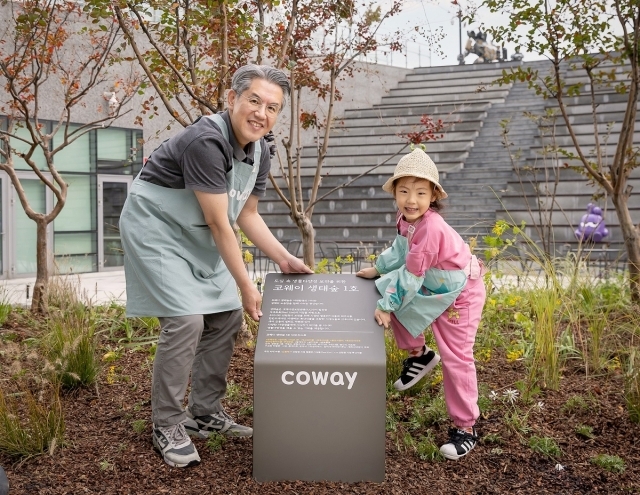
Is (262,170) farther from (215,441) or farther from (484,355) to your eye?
(484,355)

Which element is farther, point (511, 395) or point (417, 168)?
point (511, 395)

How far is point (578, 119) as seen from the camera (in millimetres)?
15469

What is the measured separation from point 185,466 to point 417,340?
112 cm

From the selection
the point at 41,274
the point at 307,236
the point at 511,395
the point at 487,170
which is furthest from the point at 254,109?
the point at 487,170

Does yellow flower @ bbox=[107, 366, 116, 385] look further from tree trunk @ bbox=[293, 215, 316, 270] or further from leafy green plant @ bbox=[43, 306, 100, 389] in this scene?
tree trunk @ bbox=[293, 215, 316, 270]

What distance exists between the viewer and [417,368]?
11.1ft

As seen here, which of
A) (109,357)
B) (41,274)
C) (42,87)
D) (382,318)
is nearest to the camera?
A: (382,318)

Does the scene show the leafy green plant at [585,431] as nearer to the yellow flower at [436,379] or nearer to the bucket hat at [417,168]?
the yellow flower at [436,379]

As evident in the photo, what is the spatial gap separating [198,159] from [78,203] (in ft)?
38.4

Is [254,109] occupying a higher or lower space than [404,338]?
higher

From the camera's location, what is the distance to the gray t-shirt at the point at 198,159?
2.71 meters

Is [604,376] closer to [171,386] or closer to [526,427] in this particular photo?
[526,427]

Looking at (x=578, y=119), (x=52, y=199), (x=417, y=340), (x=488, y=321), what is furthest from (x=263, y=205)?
(x=417, y=340)

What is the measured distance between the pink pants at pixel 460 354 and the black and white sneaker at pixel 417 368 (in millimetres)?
367
